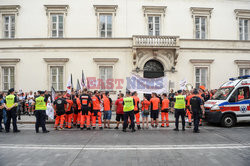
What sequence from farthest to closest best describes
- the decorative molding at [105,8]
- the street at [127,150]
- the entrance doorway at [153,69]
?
the entrance doorway at [153,69] → the decorative molding at [105,8] → the street at [127,150]

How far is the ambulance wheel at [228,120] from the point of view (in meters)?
10.1

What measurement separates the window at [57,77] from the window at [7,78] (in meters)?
3.89

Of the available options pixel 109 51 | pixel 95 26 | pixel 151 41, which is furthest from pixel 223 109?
pixel 95 26

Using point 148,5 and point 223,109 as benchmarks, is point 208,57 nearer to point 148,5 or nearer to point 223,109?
point 148,5

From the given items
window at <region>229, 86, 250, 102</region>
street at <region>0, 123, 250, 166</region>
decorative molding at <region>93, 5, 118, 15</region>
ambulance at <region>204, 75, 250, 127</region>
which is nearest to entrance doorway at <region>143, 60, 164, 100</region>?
decorative molding at <region>93, 5, 118, 15</region>

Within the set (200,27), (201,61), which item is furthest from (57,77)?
(200,27)

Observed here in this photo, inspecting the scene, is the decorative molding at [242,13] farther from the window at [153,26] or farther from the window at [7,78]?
the window at [7,78]

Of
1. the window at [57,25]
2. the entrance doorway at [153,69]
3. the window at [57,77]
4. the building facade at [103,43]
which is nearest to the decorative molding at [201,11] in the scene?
the building facade at [103,43]

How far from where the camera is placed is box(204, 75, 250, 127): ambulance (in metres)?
10.1

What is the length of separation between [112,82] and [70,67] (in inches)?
164

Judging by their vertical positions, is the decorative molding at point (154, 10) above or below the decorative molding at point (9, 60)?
above

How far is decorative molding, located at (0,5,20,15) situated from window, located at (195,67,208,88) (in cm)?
1809

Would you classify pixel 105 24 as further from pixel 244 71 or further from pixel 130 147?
pixel 244 71

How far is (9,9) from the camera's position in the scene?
17609mm
